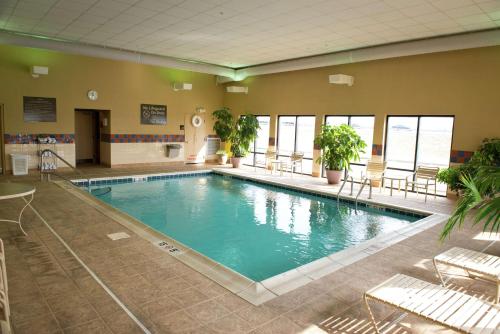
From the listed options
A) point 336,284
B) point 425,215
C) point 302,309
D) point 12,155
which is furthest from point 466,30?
point 12,155

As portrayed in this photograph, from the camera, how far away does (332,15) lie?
613 centimetres

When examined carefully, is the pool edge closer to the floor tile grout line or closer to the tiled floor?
the tiled floor

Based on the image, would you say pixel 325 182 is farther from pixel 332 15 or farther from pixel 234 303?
pixel 234 303

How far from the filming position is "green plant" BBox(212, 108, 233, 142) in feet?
39.9

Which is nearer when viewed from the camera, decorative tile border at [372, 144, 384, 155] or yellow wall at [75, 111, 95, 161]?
decorative tile border at [372, 144, 384, 155]

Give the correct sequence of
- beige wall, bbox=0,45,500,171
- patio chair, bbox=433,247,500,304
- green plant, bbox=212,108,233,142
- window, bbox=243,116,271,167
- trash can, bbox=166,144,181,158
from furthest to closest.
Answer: window, bbox=243,116,271,167 < green plant, bbox=212,108,233,142 < trash can, bbox=166,144,181,158 < beige wall, bbox=0,45,500,171 < patio chair, bbox=433,247,500,304

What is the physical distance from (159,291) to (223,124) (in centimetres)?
951

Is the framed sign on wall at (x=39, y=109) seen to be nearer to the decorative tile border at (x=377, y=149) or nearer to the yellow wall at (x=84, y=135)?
the yellow wall at (x=84, y=135)

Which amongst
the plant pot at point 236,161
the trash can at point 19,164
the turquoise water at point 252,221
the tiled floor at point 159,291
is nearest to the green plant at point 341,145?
the turquoise water at point 252,221

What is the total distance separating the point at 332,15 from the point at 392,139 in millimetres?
4023

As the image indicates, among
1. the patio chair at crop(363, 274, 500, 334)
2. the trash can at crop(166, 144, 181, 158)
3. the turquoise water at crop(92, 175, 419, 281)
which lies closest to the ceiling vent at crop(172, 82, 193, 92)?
the trash can at crop(166, 144, 181, 158)

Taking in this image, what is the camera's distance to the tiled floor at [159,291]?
8.41 ft

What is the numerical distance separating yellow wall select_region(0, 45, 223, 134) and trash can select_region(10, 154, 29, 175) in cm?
74

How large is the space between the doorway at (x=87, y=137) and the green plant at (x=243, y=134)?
4.54 metres
